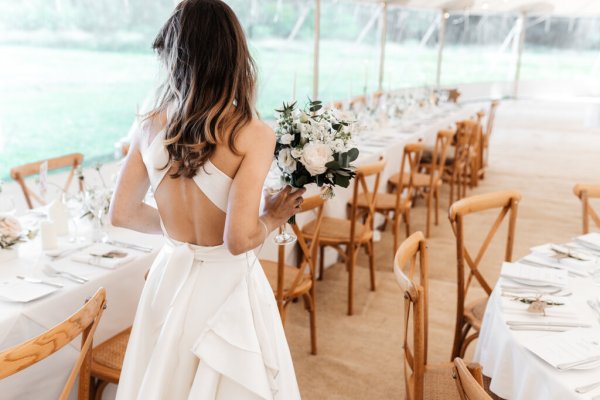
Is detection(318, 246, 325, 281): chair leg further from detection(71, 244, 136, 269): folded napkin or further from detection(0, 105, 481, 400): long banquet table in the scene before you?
detection(71, 244, 136, 269): folded napkin

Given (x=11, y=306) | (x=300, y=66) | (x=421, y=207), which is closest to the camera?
(x=11, y=306)

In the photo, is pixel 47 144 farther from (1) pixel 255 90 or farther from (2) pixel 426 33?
(2) pixel 426 33

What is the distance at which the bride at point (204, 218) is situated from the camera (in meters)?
1.52

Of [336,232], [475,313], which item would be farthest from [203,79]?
[336,232]

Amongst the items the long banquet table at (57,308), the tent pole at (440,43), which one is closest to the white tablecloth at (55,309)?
the long banquet table at (57,308)

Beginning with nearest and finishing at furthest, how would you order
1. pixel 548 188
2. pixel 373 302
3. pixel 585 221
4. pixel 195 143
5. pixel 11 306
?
pixel 195 143 → pixel 11 306 → pixel 585 221 → pixel 373 302 → pixel 548 188

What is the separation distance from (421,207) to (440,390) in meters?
4.40

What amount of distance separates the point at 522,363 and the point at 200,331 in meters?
0.98

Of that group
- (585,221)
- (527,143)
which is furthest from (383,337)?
(527,143)

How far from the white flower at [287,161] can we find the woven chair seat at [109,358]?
952mm

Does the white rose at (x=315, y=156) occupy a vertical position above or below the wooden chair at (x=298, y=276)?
above

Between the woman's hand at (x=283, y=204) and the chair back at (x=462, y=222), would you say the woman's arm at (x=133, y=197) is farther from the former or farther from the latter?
the chair back at (x=462, y=222)

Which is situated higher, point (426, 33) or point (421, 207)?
point (426, 33)

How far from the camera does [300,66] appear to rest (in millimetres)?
9633
